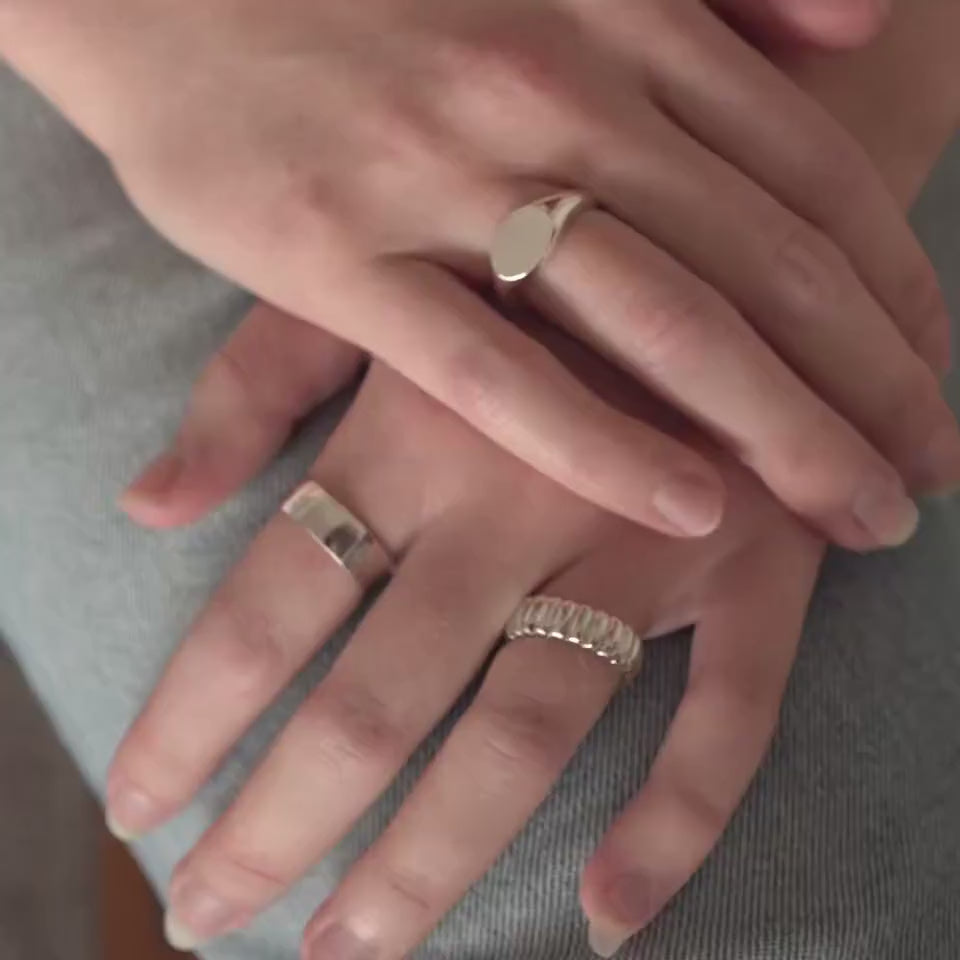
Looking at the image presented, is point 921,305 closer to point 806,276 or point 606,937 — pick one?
point 806,276

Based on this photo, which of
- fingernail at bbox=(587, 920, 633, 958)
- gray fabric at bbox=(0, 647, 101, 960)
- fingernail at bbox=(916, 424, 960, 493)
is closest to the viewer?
fingernail at bbox=(587, 920, 633, 958)

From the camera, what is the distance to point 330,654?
536 mm

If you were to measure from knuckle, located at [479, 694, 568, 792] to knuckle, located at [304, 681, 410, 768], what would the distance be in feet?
0.13

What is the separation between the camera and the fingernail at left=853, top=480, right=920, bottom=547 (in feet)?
1.70

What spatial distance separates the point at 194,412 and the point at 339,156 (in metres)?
0.14

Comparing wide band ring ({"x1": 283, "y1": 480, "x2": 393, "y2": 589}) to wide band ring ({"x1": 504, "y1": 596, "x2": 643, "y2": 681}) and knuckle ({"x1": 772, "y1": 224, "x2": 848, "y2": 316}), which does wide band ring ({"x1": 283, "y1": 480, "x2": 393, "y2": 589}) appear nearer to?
wide band ring ({"x1": 504, "y1": 596, "x2": 643, "y2": 681})

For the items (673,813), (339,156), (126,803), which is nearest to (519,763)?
(673,813)

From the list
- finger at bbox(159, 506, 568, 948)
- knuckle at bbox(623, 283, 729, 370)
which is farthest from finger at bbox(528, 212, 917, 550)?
finger at bbox(159, 506, 568, 948)

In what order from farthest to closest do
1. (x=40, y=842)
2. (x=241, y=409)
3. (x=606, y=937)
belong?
(x=40, y=842), (x=241, y=409), (x=606, y=937)

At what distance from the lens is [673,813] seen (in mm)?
469

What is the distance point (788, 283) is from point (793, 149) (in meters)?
0.08

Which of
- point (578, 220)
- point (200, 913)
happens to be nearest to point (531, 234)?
point (578, 220)

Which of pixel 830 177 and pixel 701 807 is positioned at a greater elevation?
pixel 830 177

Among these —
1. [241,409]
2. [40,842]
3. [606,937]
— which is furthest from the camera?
[40,842]
